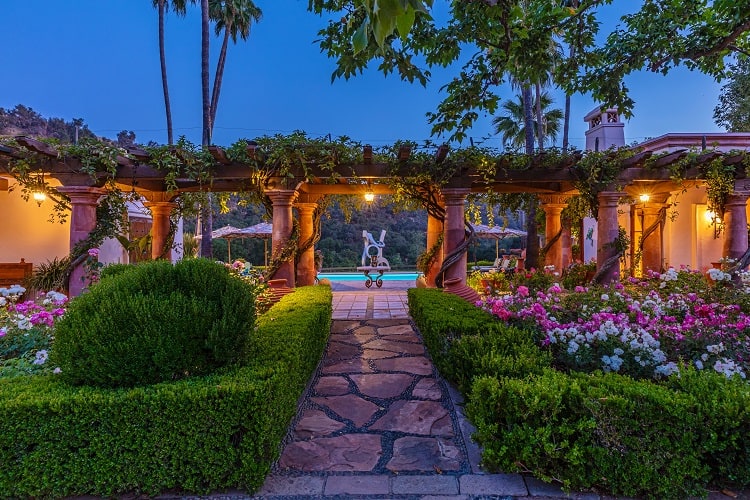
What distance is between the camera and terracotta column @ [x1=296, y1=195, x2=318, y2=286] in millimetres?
8570

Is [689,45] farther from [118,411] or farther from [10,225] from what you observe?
[10,225]

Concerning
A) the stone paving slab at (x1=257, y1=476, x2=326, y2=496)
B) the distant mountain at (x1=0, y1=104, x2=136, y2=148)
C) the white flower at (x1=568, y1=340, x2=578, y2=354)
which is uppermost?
the distant mountain at (x1=0, y1=104, x2=136, y2=148)

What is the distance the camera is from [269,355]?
111 inches

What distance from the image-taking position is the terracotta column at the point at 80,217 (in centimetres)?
626

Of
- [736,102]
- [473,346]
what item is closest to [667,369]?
[473,346]

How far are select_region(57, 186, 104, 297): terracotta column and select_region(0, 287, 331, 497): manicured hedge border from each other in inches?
190

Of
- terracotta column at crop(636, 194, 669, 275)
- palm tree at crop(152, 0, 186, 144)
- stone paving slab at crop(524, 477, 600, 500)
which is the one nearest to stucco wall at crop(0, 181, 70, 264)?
palm tree at crop(152, 0, 186, 144)

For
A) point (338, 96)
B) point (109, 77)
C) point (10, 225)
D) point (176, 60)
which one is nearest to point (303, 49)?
point (338, 96)

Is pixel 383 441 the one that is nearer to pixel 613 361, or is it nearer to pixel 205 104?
pixel 613 361

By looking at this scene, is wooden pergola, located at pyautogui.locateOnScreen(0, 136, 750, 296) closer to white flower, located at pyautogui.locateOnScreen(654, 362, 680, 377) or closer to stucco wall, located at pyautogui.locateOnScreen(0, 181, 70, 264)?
stucco wall, located at pyautogui.locateOnScreen(0, 181, 70, 264)

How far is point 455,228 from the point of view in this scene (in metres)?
6.93

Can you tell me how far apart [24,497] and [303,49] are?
526ft

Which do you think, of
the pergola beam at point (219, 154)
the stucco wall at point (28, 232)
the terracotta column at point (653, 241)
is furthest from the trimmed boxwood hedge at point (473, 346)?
the stucco wall at point (28, 232)

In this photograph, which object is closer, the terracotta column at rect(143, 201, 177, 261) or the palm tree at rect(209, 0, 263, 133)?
the terracotta column at rect(143, 201, 177, 261)
